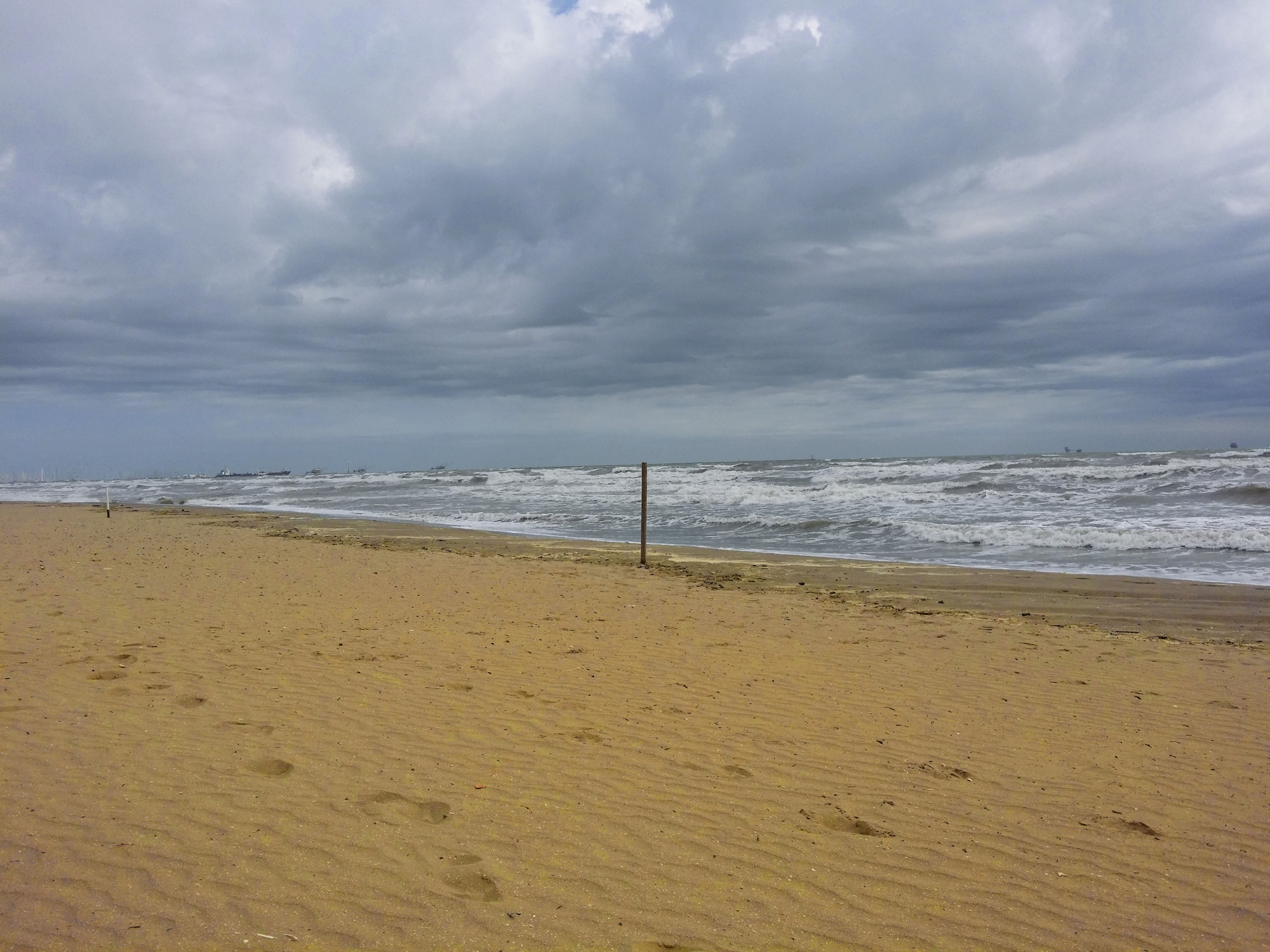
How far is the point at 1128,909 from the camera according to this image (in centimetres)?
326

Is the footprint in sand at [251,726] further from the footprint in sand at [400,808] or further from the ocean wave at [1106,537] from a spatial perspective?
the ocean wave at [1106,537]

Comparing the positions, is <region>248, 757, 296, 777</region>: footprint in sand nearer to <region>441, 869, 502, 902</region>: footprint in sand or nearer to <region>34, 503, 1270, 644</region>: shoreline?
<region>441, 869, 502, 902</region>: footprint in sand

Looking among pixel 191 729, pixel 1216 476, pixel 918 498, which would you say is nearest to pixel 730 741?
pixel 191 729

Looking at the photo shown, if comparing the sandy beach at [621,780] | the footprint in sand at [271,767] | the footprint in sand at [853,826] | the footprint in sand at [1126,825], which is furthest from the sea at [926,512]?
the footprint in sand at [271,767]

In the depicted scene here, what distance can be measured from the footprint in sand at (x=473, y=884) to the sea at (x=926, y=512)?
1292cm

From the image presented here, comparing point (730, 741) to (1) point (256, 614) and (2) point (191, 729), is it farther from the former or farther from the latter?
(1) point (256, 614)

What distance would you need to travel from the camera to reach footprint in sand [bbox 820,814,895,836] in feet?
12.5

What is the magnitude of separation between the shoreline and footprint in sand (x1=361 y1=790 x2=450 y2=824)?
295 inches

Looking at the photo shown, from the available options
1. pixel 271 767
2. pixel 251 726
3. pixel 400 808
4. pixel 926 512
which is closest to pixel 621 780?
pixel 400 808

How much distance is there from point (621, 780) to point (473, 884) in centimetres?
130

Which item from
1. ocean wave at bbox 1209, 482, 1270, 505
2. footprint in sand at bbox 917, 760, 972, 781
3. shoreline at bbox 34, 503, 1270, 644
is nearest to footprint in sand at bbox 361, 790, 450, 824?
footprint in sand at bbox 917, 760, 972, 781

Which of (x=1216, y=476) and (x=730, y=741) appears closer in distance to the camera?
(x=730, y=741)

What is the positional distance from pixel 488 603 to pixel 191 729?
5.04 m

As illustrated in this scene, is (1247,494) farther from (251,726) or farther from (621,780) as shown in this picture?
(251,726)
